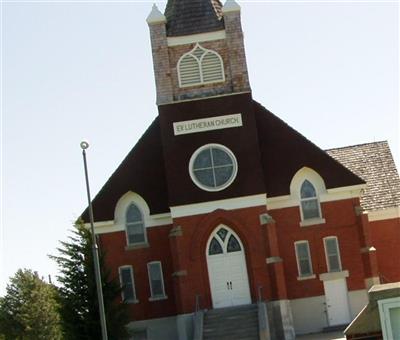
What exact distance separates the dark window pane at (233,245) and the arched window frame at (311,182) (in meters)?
3.12

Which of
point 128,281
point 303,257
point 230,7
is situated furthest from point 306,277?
point 230,7

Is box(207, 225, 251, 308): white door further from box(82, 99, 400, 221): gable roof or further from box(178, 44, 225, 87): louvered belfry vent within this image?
box(178, 44, 225, 87): louvered belfry vent

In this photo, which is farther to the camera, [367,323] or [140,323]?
[140,323]

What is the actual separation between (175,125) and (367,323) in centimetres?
1912

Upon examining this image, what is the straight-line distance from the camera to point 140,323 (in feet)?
141

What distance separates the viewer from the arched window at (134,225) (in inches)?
1706

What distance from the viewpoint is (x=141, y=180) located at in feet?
142

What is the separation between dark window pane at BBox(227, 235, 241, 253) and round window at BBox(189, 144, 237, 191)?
2.19 m

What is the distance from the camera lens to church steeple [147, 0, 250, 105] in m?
42.0

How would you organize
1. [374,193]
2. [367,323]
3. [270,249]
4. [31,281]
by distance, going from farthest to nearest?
[31,281] < [374,193] < [270,249] < [367,323]

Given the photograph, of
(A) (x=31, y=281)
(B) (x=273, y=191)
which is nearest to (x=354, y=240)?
(B) (x=273, y=191)

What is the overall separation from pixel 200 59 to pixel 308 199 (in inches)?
300

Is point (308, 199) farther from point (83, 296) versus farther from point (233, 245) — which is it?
point (83, 296)

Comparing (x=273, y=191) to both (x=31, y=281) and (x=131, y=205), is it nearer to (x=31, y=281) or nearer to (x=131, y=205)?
(x=131, y=205)
